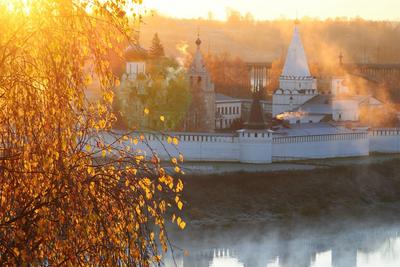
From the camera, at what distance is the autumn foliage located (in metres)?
6.57

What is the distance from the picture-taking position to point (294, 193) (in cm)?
2752

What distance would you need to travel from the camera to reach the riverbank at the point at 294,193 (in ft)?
83.4

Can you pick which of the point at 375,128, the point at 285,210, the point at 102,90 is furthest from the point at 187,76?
the point at 102,90

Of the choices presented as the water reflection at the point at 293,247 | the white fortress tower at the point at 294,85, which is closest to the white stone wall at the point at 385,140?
the white fortress tower at the point at 294,85

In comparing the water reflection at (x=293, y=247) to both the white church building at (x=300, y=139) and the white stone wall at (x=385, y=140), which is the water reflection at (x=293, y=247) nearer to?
the white church building at (x=300, y=139)

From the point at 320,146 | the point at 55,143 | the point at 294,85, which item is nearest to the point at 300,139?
the point at 320,146

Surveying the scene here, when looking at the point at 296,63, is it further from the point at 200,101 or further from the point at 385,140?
the point at 385,140

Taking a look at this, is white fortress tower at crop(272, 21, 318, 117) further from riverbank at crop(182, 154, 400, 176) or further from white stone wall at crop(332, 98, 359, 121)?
riverbank at crop(182, 154, 400, 176)

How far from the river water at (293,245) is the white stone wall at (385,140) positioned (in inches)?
344

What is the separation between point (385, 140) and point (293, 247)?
12620mm

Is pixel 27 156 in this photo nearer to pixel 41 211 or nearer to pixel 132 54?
pixel 41 211

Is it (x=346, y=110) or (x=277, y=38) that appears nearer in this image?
(x=346, y=110)

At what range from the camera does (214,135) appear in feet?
101

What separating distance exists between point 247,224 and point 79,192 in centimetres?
1777
